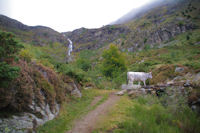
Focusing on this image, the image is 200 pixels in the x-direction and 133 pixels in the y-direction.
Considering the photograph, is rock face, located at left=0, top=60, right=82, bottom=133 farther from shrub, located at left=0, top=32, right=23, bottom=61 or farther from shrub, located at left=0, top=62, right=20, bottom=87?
shrub, located at left=0, top=32, right=23, bottom=61

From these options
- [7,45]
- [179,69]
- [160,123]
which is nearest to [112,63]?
[179,69]

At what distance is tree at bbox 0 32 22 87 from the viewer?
142 inches

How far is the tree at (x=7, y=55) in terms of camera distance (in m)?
3.61

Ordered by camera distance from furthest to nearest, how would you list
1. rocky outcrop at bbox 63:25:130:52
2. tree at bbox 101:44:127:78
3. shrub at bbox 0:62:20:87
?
rocky outcrop at bbox 63:25:130:52 < tree at bbox 101:44:127:78 < shrub at bbox 0:62:20:87

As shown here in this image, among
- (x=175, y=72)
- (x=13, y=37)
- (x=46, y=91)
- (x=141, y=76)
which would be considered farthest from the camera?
(x=141, y=76)

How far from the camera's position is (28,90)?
4625 mm

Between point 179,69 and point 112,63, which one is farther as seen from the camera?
point 112,63

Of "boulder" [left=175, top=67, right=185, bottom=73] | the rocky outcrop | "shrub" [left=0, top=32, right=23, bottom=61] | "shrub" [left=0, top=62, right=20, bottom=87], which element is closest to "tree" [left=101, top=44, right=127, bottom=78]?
"boulder" [left=175, top=67, right=185, bottom=73]

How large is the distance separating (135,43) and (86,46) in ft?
186

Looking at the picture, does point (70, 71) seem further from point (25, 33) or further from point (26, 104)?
point (25, 33)

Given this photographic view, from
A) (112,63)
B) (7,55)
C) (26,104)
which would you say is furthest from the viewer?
(112,63)

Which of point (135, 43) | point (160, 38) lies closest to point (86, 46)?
point (135, 43)

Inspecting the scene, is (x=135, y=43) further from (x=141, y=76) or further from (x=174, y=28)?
(x=141, y=76)

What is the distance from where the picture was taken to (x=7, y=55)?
179 inches
